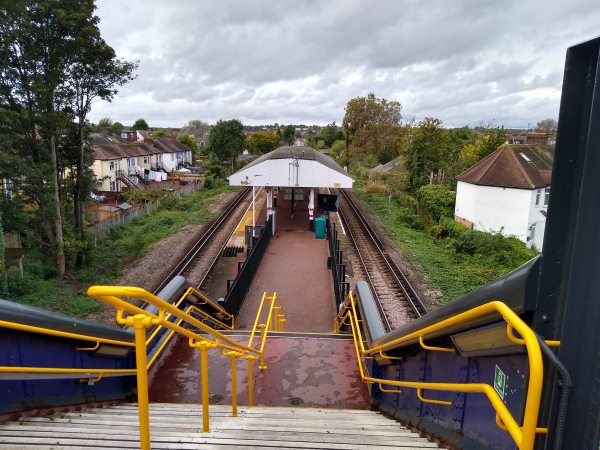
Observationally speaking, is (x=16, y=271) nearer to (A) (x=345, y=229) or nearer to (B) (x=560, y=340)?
(A) (x=345, y=229)

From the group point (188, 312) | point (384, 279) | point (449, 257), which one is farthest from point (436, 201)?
point (188, 312)

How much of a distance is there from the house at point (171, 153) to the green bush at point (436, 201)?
3632 centimetres

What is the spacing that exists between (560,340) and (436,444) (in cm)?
191

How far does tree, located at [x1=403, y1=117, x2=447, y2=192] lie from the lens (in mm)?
34281

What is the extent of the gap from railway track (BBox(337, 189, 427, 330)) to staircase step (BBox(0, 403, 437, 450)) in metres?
7.92

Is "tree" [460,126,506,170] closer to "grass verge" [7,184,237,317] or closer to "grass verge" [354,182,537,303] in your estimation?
"grass verge" [354,182,537,303]

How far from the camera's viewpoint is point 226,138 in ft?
167

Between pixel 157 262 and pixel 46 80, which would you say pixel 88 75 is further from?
pixel 157 262

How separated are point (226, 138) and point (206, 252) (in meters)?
34.0

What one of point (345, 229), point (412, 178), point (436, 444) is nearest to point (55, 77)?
point (345, 229)

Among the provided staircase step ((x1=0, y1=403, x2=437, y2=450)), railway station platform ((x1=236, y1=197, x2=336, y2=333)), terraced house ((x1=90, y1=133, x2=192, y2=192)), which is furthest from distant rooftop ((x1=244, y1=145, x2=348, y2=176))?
terraced house ((x1=90, y1=133, x2=192, y2=192))

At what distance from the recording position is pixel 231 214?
Answer: 2750 cm

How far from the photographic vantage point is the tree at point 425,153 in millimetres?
34281

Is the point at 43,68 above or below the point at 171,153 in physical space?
above
